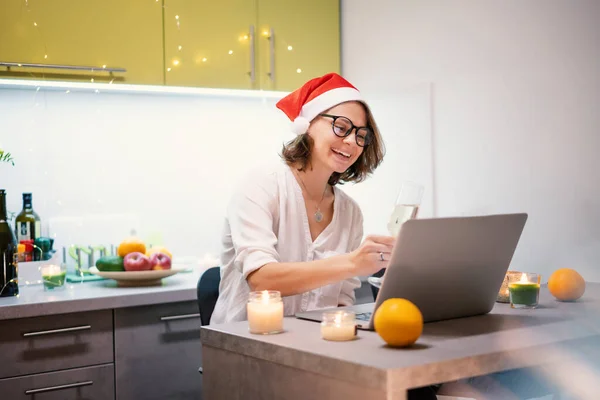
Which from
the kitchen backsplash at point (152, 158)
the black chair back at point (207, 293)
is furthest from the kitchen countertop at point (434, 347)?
the kitchen backsplash at point (152, 158)

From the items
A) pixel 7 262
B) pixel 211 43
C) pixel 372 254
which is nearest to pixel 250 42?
pixel 211 43

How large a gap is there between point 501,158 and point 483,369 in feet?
5.09

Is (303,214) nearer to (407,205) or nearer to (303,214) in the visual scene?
(303,214)

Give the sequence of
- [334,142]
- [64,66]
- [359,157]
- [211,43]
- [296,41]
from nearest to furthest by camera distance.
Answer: [334,142] → [359,157] → [64,66] → [211,43] → [296,41]

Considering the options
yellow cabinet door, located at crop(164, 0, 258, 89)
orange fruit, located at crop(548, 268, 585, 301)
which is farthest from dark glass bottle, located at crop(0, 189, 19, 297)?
orange fruit, located at crop(548, 268, 585, 301)

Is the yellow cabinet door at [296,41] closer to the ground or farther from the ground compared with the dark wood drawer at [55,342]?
farther from the ground

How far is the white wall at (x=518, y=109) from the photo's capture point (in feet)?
7.92

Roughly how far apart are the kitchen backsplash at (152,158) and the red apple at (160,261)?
0.45m

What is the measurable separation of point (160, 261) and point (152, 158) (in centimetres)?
67

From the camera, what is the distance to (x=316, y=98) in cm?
224

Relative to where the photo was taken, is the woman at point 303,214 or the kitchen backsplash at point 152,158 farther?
the kitchen backsplash at point 152,158

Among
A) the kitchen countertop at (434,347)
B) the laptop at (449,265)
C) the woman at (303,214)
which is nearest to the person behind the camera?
the kitchen countertop at (434,347)

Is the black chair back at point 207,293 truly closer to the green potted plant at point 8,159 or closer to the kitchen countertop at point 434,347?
the kitchen countertop at point 434,347

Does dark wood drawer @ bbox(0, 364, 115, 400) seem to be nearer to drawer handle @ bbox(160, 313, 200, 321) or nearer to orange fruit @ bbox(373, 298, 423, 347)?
drawer handle @ bbox(160, 313, 200, 321)
